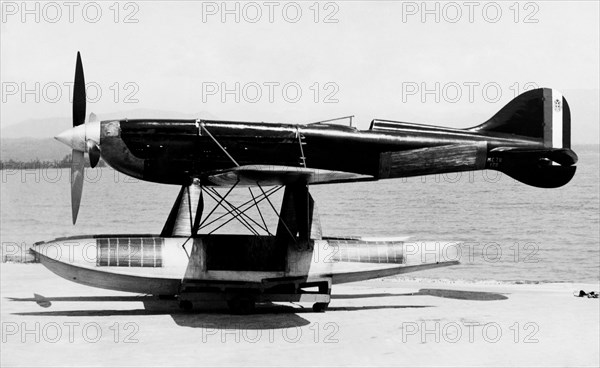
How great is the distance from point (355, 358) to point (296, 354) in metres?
0.84

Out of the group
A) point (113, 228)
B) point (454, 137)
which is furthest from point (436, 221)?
point (454, 137)

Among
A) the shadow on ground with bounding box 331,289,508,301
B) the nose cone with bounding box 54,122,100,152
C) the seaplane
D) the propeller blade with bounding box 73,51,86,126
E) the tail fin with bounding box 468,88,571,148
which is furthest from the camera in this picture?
the shadow on ground with bounding box 331,289,508,301

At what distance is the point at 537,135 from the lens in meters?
17.6

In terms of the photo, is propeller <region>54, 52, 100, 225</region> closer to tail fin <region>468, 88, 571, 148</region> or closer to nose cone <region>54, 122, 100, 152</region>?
nose cone <region>54, 122, 100, 152</region>

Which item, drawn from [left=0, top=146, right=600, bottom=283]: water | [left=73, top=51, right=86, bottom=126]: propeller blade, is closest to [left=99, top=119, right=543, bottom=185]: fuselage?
[left=73, top=51, right=86, bottom=126]: propeller blade

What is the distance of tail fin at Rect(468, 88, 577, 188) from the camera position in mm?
16609

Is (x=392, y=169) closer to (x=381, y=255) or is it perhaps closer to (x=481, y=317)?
(x=381, y=255)

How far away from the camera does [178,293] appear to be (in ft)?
49.6

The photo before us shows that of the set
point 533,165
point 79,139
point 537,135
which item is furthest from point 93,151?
point 537,135

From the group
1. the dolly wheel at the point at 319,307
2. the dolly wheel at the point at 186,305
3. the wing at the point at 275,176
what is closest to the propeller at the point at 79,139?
the wing at the point at 275,176

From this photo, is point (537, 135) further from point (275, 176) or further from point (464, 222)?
point (464, 222)

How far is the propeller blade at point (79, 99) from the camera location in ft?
51.6

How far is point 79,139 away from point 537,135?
937 centimetres

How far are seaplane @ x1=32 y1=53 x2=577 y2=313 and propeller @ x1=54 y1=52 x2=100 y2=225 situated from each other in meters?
0.02
